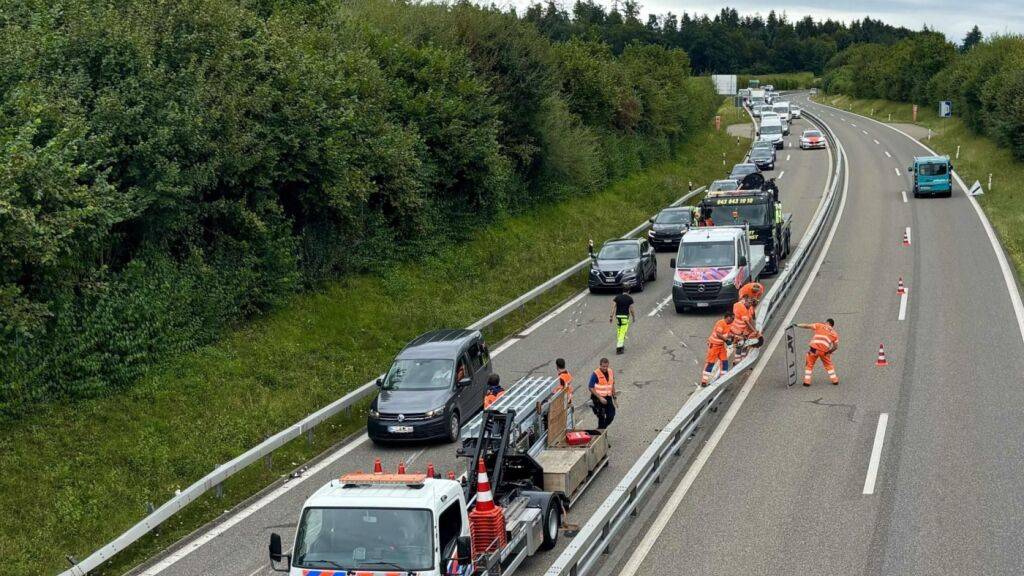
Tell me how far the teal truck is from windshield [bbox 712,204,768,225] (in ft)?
56.8

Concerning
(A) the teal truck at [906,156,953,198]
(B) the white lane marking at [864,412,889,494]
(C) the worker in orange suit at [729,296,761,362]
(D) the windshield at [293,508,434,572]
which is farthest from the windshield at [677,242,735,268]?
(A) the teal truck at [906,156,953,198]

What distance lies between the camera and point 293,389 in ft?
71.6

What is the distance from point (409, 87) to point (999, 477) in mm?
23166

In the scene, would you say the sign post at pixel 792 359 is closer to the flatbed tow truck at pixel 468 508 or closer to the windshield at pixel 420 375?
the flatbed tow truck at pixel 468 508

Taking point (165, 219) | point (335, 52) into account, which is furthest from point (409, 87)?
point (165, 219)

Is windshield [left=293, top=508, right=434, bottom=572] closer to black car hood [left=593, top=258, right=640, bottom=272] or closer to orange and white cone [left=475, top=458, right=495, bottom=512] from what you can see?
orange and white cone [left=475, top=458, right=495, bottom=512]

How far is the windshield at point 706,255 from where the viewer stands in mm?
28812

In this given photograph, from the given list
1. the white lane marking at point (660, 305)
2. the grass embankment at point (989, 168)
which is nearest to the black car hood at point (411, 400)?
the white lane marking at point (660, 305)

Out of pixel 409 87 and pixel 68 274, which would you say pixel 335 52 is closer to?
pixel 409 87

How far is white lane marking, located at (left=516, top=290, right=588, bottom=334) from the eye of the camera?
91.9ft

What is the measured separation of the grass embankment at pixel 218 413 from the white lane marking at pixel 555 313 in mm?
416

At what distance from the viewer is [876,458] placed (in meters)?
16.6

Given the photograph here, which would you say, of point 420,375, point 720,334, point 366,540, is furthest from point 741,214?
point 366,540

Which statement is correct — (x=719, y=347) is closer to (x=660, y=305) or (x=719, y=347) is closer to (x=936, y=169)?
(x=660, y=305)
